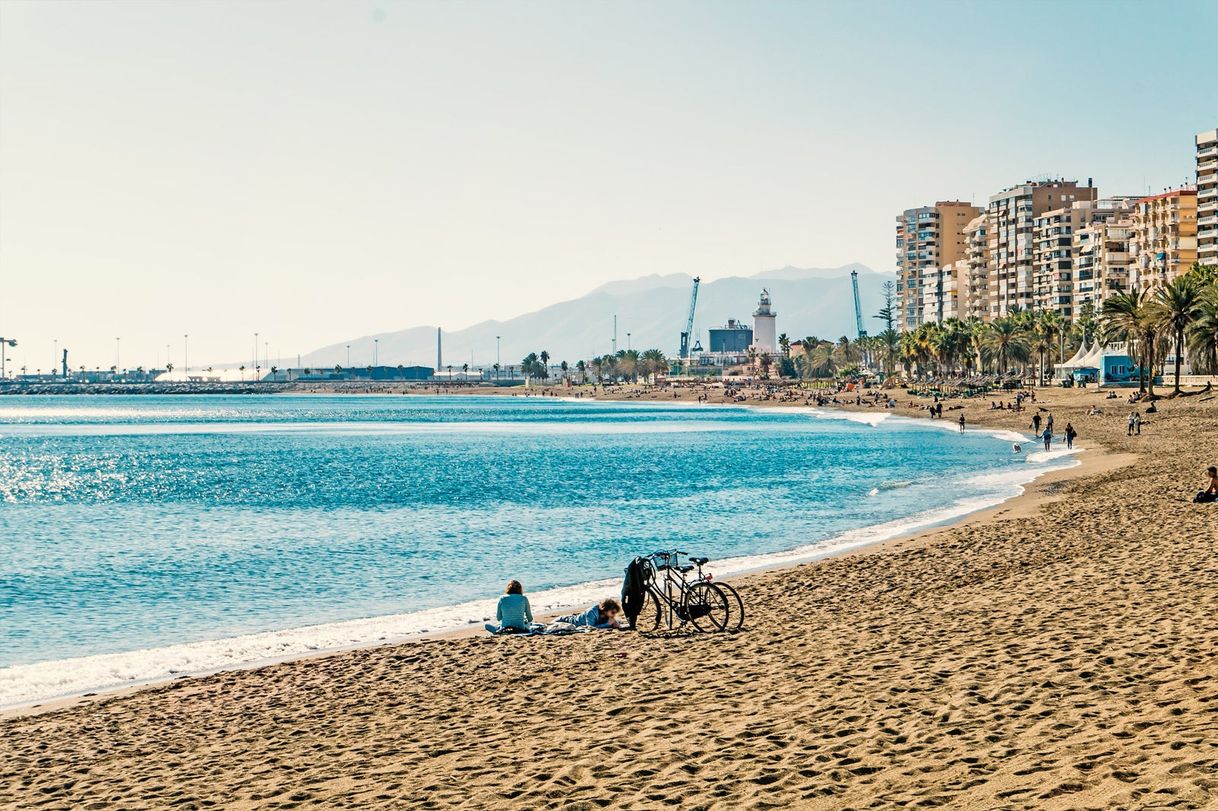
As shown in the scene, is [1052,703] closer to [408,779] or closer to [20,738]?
[408,779]

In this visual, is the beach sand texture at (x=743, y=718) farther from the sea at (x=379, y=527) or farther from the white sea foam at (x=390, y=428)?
the white sea foam at (x=390, y=428)

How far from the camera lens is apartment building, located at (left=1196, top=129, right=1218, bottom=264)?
165250 mm

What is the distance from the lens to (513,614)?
19.7m

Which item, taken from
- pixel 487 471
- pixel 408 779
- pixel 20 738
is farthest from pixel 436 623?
pixel 487 471

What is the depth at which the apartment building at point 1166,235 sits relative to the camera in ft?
584

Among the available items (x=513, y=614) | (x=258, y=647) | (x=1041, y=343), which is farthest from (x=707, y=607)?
(x=1041, y=343)

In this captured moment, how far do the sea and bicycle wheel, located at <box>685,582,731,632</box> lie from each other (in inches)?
236

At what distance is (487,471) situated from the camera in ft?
233

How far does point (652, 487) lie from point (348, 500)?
14.9 metres

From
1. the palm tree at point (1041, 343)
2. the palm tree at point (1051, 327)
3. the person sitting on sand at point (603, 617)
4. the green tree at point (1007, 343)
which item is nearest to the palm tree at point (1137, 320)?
the palm tree at point (1051, 327)

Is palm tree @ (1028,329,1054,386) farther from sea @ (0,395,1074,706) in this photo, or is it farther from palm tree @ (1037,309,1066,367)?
sea @ (0,395,1074,706)

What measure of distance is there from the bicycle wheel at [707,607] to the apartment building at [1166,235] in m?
175

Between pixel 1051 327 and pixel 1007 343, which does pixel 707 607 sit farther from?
pixel 1007 343

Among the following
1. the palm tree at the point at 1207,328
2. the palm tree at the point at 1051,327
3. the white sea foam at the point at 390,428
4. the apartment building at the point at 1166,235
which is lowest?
the white sea foam at the point at 390,428
